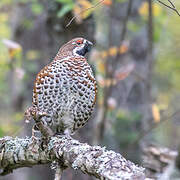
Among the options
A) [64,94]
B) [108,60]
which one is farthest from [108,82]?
[64,94]

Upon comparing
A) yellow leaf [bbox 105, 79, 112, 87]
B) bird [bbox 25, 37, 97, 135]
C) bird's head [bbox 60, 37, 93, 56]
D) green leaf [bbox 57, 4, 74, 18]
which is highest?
green leaf [bbox 57, 4, 74, 18]

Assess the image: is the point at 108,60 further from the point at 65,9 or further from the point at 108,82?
the point at 65,9

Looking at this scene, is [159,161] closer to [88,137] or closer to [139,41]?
[88,137]

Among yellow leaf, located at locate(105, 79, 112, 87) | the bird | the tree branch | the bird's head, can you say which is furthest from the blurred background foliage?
the tree branch

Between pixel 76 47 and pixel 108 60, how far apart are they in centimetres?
267

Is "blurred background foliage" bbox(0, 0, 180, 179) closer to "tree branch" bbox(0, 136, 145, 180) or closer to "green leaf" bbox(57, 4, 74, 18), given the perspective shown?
"green leaf" bbox(57, 4, 74, 18)

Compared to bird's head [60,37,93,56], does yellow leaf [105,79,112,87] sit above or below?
above

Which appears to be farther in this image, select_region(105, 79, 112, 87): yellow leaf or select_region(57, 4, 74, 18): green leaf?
select_region(105, 79, 112, 87): yellow leaf

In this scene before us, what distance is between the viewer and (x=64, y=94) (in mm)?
4258

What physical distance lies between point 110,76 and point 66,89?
2.74m

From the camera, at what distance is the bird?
167 inches

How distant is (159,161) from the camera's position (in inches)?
188

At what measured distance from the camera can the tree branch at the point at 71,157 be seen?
252 cm

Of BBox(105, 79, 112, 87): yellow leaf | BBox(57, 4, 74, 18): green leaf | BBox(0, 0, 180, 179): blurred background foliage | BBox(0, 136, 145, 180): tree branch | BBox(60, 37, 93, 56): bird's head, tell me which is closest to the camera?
BBox(0, 136, 145, 180): tree branch
